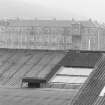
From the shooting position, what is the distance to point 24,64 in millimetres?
19672

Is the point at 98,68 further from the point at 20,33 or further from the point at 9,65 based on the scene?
the point at 20,33

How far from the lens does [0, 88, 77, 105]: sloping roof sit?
1460 centimetres

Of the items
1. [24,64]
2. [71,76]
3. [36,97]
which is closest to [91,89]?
[36,97]

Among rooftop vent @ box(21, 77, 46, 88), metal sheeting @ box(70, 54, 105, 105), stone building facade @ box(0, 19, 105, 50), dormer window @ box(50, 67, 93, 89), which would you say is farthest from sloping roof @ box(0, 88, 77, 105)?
stone building facade @ box(0, 19, 105, 50)

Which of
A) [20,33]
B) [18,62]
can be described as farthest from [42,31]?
[18,62]

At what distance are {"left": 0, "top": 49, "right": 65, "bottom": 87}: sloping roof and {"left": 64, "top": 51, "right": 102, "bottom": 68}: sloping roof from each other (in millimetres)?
350

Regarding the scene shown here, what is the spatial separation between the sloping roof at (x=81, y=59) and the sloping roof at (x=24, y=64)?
0.35 m

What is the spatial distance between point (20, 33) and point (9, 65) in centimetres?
15527

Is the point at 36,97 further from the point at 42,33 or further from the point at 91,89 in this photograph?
the point at 42,33

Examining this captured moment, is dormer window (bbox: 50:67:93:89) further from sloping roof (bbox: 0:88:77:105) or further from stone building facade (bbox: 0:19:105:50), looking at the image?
stone building facade (bbox: 0:19:105:50)

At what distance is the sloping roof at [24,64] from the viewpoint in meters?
18.4

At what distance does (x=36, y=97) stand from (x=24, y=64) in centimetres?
469

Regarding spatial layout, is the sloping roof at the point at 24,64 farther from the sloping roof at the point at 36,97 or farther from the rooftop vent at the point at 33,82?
the sloping roof at the point at 36,97

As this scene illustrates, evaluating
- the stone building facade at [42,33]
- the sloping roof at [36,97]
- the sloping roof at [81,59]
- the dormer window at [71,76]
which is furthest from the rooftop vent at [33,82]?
the stone building facade at [42,33]
